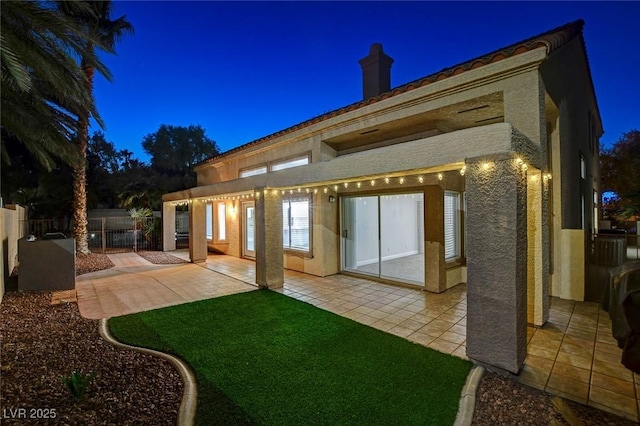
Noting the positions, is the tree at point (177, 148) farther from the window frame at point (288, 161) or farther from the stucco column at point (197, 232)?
the window frame at point (288, 161)

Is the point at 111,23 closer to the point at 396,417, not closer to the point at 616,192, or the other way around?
the point at 396,417

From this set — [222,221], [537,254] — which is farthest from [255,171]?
[537,254]

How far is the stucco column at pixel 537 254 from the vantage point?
19.8 feet

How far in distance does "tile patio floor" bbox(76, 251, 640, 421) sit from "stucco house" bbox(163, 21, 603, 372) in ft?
1.96

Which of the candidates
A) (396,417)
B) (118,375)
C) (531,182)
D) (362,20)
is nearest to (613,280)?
(531,182)

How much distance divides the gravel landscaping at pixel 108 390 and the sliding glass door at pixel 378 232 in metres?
6.33

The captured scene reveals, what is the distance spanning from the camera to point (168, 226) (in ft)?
57.6

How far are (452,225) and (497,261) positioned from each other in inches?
223

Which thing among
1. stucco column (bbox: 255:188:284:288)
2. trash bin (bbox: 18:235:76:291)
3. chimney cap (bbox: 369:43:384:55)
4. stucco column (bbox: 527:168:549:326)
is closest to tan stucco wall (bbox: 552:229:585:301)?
stucco column (bbox: 527:168:549:326)

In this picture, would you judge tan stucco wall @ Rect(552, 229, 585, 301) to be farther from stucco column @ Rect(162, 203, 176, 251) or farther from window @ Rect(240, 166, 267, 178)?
stucco column @ Rect(162, 203, 176, 251)

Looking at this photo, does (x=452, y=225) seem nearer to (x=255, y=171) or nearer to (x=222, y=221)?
(x=255, y=171)

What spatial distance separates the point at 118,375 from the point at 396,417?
12.7ft

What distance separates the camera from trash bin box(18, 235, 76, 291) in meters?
8.52

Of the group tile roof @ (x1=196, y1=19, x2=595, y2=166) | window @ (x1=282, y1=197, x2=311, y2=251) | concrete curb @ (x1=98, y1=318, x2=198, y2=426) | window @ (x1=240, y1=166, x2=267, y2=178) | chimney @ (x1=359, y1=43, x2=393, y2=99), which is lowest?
concrete curb @ (x1=98, y1=318, x2=198, y2=426)
